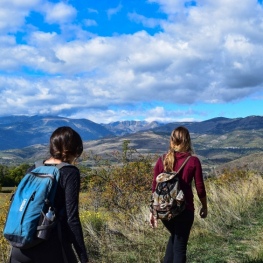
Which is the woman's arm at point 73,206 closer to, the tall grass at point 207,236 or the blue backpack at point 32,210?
the blue backpack at point 32,210

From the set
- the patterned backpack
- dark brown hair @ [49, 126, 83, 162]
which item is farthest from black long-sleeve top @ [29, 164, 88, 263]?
the patterned backpack

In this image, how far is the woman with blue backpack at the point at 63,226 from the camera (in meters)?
2.57

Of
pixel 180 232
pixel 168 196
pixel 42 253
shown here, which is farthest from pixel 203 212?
pixel 42 253

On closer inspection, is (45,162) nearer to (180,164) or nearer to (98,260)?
(180,164)

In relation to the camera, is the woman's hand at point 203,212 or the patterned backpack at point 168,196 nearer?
the patterned backpack at point 168,196

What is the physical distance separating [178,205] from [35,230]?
1647mm

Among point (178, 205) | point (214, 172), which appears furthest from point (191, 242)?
point (214, 172)

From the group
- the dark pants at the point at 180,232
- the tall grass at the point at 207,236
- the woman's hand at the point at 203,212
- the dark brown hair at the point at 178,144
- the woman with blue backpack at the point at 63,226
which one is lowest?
the tall grass at the point at 207,236

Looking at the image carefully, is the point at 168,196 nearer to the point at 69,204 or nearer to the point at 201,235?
the point at 69,204

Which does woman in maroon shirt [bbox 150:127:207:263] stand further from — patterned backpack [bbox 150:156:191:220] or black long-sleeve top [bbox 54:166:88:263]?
black long-sleeve top [bbox 54:166:88:263]

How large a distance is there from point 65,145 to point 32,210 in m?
0.49

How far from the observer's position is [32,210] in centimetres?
253

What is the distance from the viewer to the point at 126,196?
853 cm

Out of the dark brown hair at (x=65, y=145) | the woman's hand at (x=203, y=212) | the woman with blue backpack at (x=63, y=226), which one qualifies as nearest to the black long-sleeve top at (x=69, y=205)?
the woman with blue backpack at (x=63, y=226)
